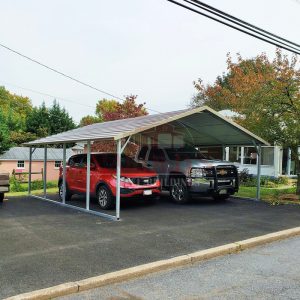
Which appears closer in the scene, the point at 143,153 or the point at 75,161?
the point at 75,161

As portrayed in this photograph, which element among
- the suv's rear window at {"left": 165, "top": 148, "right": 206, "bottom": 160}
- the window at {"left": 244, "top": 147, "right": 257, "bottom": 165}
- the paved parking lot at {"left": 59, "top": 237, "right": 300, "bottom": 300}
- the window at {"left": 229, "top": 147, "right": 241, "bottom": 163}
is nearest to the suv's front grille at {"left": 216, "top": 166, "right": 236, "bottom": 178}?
the suv's rear window at {"left": 165, "top": 148, "right": 206, "bottom": 160}

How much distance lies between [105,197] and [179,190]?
2.84 meters

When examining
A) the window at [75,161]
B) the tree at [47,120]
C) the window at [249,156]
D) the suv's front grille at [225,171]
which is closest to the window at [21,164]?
the tree at [47,120]

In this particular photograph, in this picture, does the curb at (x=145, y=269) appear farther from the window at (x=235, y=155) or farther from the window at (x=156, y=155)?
the window at (x=235, y=155)

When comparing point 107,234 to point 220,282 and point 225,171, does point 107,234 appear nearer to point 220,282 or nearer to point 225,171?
point 220,282

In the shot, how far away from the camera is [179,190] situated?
1312cm

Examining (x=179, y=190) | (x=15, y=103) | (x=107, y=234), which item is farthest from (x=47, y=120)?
(x=107, y=234)

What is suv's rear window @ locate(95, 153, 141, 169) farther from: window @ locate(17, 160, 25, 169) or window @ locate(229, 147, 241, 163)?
window @ locate(17, 160, 25, 169)

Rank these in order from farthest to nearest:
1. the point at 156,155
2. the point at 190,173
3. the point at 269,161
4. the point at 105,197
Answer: the point at 269,161 < the point at 156,155 < the point at 190,173 < the point at 105,197

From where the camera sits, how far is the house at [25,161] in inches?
1645

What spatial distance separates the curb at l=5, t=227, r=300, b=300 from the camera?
4.77 m

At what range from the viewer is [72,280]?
520 centimetres

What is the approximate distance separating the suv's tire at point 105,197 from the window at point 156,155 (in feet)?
9.71

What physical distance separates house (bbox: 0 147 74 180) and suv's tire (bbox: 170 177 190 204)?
1200 inches
